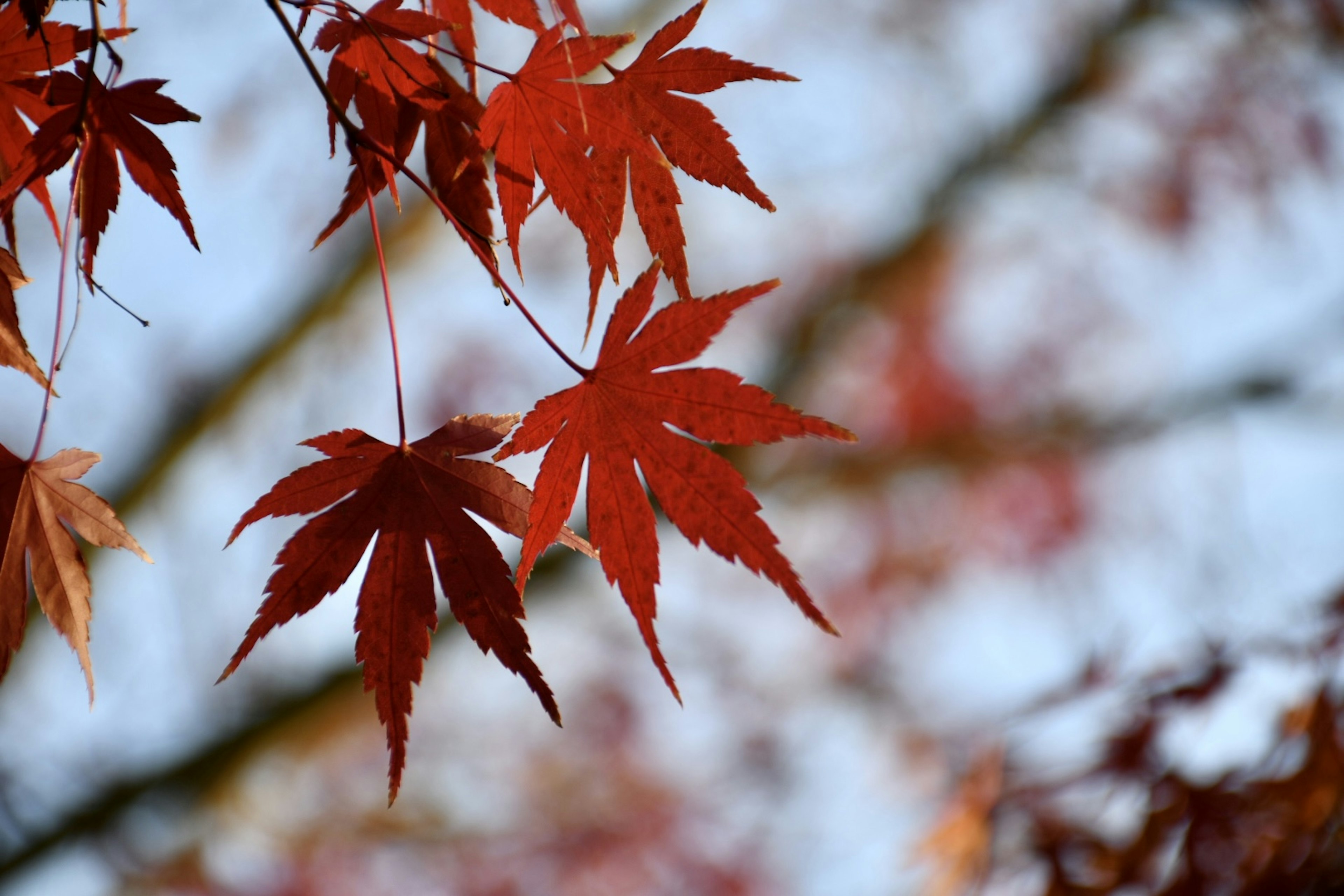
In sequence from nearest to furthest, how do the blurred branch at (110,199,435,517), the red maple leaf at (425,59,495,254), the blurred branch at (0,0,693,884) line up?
1. the red maple leaf at (425,59,495,254)
2. the blurred branch at (0,0,693,884)
3. the blurred branch at (110,199,435,517)

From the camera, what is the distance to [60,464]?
71 centimetres

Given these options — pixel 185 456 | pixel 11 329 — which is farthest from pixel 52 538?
pixel 185 456

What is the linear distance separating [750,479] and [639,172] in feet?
9.22

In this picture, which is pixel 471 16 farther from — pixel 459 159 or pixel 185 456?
pixel 185 456

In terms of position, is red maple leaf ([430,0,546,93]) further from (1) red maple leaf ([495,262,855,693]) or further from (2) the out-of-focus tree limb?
(2) the out-of-focus tree limb

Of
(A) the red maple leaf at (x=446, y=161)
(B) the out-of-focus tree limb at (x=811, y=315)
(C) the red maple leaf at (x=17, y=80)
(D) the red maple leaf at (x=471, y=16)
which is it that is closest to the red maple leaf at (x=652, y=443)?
(A) the red maple leaf at (x=446, y=161)

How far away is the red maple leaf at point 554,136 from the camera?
2.32ft

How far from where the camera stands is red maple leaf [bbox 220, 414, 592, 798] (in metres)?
0.68

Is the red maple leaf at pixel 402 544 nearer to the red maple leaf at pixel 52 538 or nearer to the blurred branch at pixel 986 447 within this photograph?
the red maple leaf at pixel 52 538

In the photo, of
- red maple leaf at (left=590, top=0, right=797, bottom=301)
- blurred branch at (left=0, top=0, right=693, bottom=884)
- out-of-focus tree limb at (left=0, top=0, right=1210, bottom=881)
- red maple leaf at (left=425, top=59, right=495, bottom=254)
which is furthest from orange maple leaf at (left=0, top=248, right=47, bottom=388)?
out-of-focus tree limb at (left=0, top=0, right=1210, bottom=881)

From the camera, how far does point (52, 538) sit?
71 centimetres

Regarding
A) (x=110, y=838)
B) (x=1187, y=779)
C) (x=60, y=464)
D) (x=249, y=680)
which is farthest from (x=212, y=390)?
(x=1187, y=779)

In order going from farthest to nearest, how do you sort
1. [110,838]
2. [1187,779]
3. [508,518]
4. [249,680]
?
[249,680] → [110,838] → [1187,779] → [508,518]

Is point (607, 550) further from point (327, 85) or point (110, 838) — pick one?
point (110, 838)
